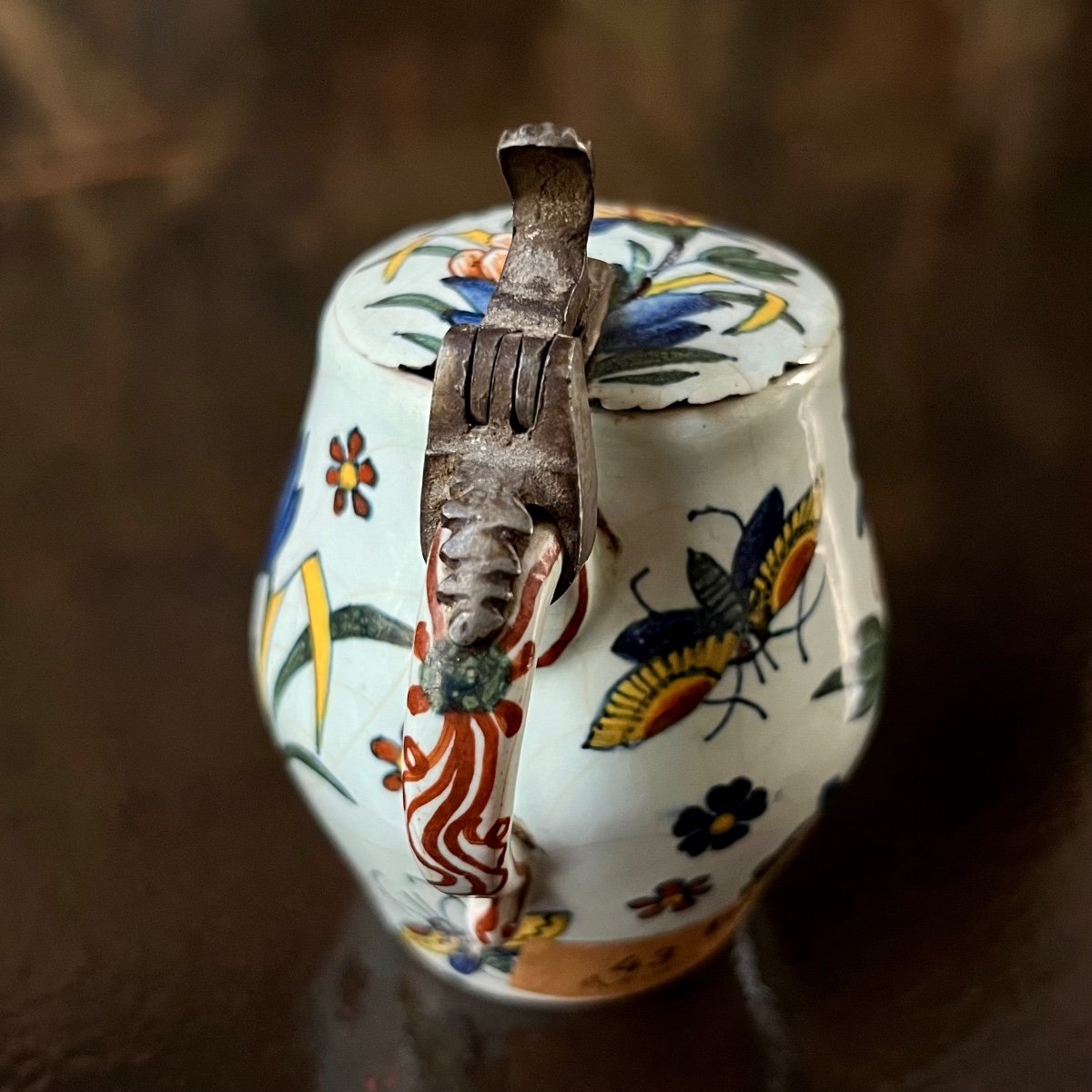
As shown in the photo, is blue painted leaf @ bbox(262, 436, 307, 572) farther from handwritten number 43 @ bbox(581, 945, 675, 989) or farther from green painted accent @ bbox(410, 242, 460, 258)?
handwritten number 43 @ bbox(581, 945, 675, 989)

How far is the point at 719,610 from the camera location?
1.34 ft

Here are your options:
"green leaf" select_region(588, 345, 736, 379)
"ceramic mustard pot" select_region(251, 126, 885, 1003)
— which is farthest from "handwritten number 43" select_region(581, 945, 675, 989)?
"green leaf" select_region(588, 345, 736, 379)

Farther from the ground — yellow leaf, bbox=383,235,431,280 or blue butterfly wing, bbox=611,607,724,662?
yellow leaf, bbox=383,235,431,280

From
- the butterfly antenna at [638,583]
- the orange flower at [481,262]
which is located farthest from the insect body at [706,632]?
the orange flower at [481,262]

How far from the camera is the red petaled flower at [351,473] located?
1.36ft

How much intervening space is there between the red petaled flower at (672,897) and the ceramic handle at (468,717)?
12 centimetres

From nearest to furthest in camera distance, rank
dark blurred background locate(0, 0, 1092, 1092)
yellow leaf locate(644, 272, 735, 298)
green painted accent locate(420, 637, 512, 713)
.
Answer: green painted accent locate(420, 637, 512, 713)
yellow leaf locate(644, 272, 735, 298)
dark blurred background locate(0, 0, 1092, 1092)

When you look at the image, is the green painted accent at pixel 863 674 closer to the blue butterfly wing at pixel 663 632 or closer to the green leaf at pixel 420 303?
the blue butterfly wing at pixel 663 632

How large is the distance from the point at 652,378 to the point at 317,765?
0.56 feet

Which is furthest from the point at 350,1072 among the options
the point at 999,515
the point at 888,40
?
the point at 888,40

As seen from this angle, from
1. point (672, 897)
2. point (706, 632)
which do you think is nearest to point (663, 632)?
point (706, 632)

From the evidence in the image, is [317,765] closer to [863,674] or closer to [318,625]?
[318,625]

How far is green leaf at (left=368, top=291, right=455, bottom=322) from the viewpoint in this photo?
41 centimetres

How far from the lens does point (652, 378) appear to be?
39cm
